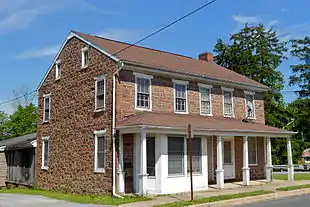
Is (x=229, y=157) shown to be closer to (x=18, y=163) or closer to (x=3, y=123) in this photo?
(x=18, y=163)

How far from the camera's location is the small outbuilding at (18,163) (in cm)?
2652

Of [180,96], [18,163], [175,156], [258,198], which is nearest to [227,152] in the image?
[180,96]

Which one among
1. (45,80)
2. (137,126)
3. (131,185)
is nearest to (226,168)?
(131,185)

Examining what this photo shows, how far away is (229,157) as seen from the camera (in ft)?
80.1

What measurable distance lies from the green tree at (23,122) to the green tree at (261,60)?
24.5 metres

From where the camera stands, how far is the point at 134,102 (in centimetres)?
2012

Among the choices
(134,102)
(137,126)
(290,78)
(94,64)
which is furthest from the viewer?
(290,78)

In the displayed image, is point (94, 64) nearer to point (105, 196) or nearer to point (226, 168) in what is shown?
point (105, 196)

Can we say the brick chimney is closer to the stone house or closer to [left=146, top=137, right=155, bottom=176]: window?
the stone house

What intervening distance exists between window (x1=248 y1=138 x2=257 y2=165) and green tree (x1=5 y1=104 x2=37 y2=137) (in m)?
32.2

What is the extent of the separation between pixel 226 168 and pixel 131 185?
278 inches

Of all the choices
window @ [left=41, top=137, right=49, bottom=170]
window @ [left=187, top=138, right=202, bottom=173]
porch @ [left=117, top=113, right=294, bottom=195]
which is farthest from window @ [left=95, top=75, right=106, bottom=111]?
window @ [left=41, top=137, right=49, bottom=170]

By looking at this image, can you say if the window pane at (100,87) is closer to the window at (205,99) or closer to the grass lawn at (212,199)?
the window at (205,99)

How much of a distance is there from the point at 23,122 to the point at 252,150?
33981mm
